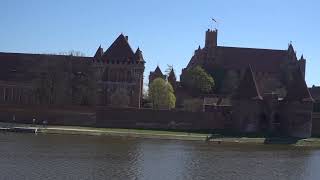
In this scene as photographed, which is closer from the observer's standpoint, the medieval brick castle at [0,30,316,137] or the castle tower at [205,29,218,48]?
the medieval brick castle at [0,30,316,137]

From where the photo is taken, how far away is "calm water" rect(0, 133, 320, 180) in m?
35.2

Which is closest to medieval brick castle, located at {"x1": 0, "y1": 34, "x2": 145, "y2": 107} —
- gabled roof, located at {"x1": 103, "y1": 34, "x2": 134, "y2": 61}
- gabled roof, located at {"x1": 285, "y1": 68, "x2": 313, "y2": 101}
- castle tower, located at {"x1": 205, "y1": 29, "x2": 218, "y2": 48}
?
gabled roof, located at {"x1": 103, "y1": 34, "x2": 134, "y2": 61}

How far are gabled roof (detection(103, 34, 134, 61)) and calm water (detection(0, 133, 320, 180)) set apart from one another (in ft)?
94.3

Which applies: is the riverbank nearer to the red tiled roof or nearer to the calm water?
the calm water

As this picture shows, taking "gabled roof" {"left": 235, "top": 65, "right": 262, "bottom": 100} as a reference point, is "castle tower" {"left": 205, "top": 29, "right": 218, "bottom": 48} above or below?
above

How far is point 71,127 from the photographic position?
70.0m

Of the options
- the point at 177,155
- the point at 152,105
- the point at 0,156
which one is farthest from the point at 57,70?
the point at 0,156

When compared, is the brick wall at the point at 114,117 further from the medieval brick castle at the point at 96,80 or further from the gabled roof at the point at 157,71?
the gabled roof at the point at 157,71

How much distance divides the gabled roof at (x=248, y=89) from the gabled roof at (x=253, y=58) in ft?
117

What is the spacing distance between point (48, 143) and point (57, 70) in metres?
36.2

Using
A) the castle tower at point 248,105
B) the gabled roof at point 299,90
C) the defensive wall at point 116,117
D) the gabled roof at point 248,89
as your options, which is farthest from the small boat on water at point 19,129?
the gabled roof at point 299,90

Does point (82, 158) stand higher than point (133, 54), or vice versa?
point (133, 54)

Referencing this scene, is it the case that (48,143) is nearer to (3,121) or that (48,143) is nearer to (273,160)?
(273,160)

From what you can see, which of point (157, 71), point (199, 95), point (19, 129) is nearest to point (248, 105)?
point (199, 95)
